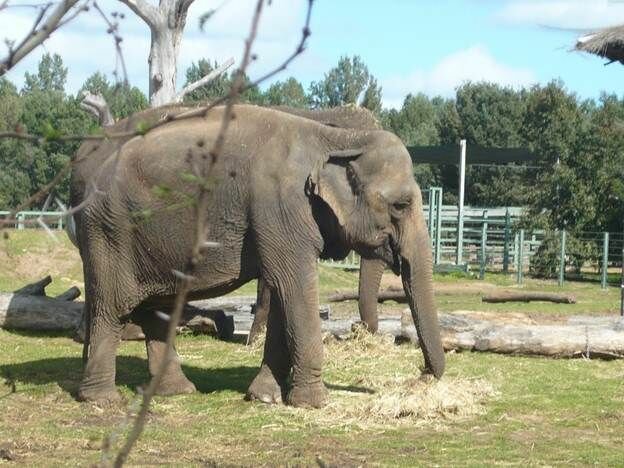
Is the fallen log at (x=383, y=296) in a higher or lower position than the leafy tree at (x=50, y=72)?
lower

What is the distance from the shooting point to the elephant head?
9680mm

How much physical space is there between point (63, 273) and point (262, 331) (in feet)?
41.1

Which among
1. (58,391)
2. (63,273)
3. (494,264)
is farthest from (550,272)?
(58,391)

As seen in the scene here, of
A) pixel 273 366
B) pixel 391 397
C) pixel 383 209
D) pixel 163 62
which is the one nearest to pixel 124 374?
pixel 273 366

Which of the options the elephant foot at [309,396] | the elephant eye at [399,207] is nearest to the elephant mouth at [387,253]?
the elephant eye at [399,207]

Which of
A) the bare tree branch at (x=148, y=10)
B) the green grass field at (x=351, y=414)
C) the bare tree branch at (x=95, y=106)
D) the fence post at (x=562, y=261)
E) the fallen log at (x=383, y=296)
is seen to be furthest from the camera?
the fence post at (x=562, y=261)

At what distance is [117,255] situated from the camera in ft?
33.1

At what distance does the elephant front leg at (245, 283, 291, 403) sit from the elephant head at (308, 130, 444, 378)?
0.91m

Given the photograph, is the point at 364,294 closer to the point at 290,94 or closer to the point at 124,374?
the point at 124,374

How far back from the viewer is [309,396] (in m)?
9.84

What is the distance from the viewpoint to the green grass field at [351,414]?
324 inches

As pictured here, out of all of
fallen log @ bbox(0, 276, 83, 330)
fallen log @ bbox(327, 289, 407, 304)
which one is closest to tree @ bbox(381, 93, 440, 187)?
fallen log @ bbox(327, 289, 407, 304)

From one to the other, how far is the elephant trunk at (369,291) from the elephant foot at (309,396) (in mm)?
3843

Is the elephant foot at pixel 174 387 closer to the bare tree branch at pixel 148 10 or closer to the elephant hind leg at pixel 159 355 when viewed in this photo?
the elephant hind leg at pixel 159 355
